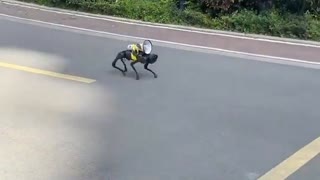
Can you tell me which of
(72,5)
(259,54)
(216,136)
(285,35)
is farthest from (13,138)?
(72,5)

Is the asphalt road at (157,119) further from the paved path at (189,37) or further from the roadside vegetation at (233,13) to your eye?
the roadside vegetation at (233,13)

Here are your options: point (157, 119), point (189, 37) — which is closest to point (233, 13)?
point (189, 37)

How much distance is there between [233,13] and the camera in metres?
15.2

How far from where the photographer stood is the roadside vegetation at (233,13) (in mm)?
14297

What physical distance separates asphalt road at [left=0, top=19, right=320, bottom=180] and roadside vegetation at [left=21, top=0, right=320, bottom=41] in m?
3.39

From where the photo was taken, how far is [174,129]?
22.9 feet

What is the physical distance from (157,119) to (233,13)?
838 centimetres

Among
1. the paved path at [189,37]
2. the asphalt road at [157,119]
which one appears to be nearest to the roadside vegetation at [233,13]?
the paved path at [189,37]

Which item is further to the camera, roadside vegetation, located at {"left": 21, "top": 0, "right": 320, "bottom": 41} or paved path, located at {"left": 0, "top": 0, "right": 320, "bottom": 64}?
roadside vegetation, located at {"left": 21, "top": 0, "right": 320, "bottom": 41}

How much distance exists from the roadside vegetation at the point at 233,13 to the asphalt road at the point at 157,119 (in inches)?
134

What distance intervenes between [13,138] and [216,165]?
7.46ft

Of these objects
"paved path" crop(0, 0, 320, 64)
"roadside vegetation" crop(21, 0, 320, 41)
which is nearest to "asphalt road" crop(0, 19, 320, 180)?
"paved path" crop(0, 0, 320, 64)

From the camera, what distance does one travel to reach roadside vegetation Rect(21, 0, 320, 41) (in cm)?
1430

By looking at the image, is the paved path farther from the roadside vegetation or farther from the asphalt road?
the asphalt road
